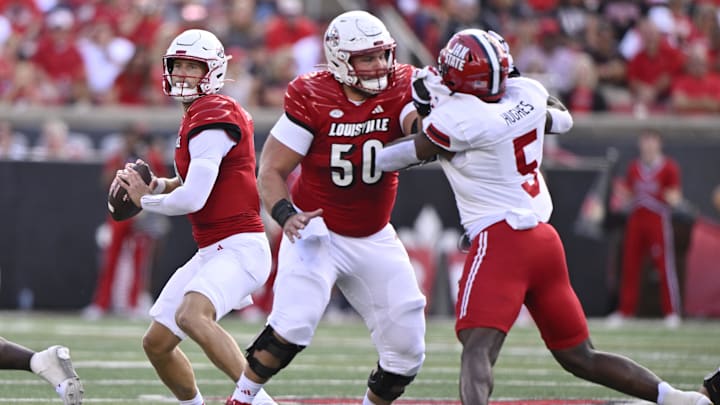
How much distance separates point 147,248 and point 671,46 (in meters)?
6.52

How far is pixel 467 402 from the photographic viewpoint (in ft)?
17.2

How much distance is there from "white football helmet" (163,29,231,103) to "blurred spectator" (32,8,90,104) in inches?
347

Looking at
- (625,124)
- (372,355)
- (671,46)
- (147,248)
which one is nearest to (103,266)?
(147,248)

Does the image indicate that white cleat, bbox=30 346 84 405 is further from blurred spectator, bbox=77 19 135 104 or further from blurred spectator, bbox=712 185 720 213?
blurred spectator, bbox=712 185 720 213

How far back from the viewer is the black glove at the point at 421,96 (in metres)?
5.67

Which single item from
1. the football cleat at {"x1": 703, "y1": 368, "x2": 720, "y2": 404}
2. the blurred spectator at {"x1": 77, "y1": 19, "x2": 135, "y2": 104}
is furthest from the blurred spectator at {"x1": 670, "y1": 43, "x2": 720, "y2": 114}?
the football cleat at {"x1": 703, "y1": 368, "x2": 720, "y2": 404}

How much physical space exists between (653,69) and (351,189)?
34.1 feet

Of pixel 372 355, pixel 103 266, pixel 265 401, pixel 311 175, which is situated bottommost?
pixel 103 266

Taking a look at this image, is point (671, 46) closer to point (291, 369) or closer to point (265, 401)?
point (291, 369)

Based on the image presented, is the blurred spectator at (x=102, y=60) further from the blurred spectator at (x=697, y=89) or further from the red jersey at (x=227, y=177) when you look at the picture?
the red jersey at (x=227, y=177)

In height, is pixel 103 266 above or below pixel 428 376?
below

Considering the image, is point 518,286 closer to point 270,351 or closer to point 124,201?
point 270,351

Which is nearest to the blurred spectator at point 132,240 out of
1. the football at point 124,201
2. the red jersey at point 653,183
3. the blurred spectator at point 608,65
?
the red jersey at point 653,183

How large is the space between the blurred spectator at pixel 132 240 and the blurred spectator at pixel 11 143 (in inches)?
38.1
